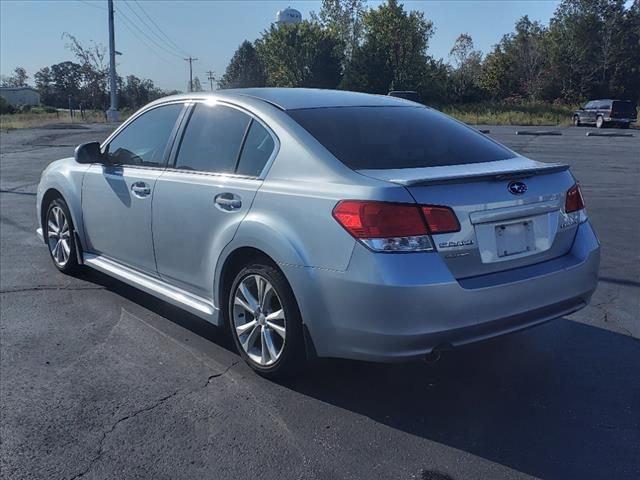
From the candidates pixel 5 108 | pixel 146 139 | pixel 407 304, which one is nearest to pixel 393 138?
pixel 407 304

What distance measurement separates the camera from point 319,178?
3527 millimetres

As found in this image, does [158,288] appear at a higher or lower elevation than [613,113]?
lower

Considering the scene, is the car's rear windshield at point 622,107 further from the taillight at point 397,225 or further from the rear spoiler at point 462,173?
the taillight at point 397,225

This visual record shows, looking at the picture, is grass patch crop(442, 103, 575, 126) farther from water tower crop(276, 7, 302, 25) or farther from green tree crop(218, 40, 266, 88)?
green tree crop(218, 40, 266, 88)

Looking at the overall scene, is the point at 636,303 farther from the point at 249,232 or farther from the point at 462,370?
the point at 249,232

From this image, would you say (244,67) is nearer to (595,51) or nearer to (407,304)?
(595,51)

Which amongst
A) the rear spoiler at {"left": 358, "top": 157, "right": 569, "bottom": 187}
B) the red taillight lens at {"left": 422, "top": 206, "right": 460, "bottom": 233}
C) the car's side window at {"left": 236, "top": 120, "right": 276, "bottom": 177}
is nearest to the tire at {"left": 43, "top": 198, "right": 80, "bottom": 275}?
the car's side window at {"left": 236, "top": 120, "right": 276, "bottom": 177}

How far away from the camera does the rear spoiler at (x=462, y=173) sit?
3307 millimetres

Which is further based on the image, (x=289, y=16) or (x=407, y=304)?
(x=289, y=16)

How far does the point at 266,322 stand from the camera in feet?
12.5

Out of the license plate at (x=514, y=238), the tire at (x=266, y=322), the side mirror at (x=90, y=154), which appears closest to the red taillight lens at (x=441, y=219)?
the license plate at (x=514, y=238)

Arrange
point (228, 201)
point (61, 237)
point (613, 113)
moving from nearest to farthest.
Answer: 1. point (228, 201)
2. point (61, 237)
3. point (613, 113)

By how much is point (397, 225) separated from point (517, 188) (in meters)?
0.81

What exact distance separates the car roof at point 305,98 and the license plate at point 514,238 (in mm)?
1480
